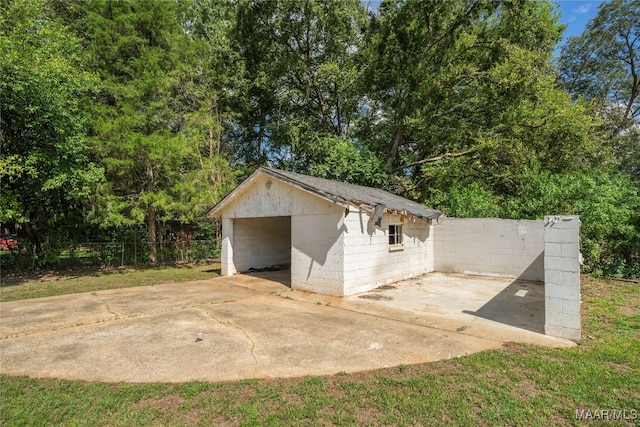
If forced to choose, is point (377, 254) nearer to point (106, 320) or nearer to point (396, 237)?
point (396, 237)

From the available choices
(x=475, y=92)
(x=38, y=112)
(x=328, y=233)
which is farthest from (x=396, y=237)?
(x=475, y=92)

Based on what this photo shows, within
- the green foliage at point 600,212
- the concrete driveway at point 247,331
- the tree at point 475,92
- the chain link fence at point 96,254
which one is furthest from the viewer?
the tree at point 475,92

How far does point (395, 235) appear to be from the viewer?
10.4 metres

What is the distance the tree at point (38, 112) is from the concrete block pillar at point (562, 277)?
12.8m

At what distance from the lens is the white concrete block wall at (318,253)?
8.34 metres

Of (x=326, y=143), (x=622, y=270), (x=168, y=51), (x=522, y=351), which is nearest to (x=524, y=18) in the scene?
(x=326, y=143)

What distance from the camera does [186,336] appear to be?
541 cm

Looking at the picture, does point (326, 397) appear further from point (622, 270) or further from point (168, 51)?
point (168, 51)

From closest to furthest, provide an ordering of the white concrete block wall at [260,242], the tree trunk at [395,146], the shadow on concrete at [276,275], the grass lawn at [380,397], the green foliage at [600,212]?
the grass lawn at [380,397] → the green foliage at [600,212] → the shadow on concrete at [276,275] → the white concrete block wall at [260,242] → the tree trunk at [395,146]

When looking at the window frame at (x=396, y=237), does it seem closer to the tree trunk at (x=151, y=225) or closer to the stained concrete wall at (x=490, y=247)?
the stained concrete wall at (x=490, y=247)

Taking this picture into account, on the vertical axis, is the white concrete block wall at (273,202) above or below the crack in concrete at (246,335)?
above

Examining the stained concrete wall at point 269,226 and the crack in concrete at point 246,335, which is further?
the stained concrete wall at point 269,226

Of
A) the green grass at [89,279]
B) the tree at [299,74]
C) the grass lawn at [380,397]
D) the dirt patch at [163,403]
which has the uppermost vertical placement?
the tree at [299,74]

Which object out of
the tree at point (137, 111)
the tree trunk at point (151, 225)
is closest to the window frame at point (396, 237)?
the tree at point (137, 111)
